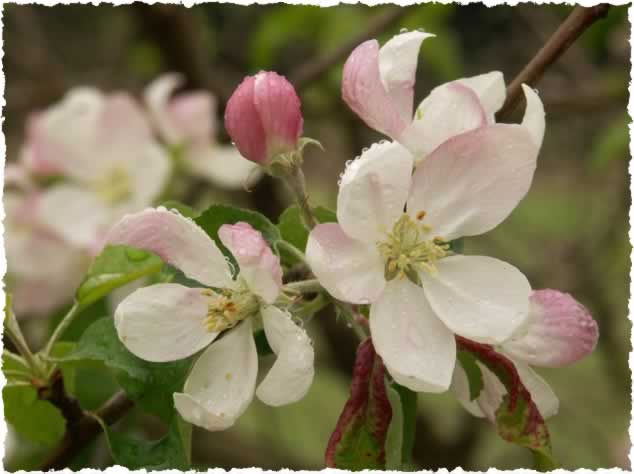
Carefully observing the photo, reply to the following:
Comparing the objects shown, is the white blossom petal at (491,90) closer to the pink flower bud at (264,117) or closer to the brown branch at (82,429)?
the pink flower bud at (264,117)

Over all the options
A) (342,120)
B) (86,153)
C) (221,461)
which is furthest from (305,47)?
(86,153)

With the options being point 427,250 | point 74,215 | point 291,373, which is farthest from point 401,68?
point 74,215

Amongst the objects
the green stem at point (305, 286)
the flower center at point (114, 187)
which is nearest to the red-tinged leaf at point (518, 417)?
the green stem at point (305, 286)

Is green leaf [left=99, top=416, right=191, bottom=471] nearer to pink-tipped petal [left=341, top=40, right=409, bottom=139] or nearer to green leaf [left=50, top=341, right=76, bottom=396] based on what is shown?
green leaf [left=50, top=341, right=76, bottom=396]

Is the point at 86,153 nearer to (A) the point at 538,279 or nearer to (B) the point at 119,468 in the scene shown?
(B) the point at 119,468

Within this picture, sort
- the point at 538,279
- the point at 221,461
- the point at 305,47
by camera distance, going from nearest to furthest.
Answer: the point at 221,461
the point at 538,279
the point at 305,47

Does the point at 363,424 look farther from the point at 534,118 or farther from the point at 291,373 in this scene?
the point at 534,118
